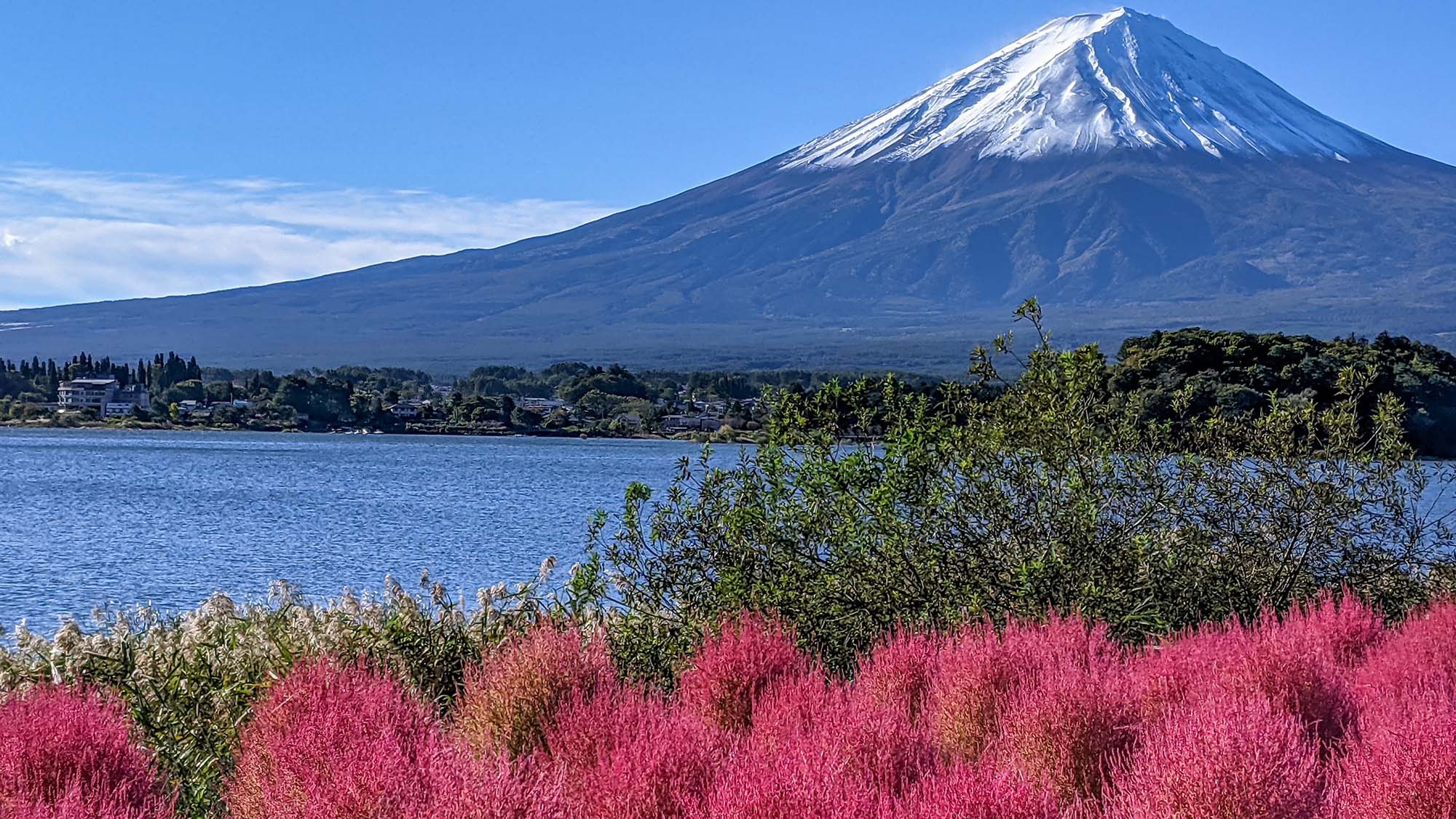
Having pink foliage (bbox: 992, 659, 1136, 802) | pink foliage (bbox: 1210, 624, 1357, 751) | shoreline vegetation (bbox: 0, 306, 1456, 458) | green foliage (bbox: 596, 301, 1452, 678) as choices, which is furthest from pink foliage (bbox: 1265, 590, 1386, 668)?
shoreline vegetation (bbox: 0, 306, 1456, 458)

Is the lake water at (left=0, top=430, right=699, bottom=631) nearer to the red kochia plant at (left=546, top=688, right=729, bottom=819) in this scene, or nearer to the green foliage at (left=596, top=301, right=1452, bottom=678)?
the green foliage at (left=596, top=301, right=1452, bottom=678)

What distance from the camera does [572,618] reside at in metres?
9.66

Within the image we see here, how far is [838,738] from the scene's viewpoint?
563cm

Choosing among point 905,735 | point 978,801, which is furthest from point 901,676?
point 978,801

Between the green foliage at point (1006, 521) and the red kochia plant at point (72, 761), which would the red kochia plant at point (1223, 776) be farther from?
the green foliage at point (1006, 521)

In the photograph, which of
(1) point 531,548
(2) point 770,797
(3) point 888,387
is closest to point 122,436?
(1) point 531,548

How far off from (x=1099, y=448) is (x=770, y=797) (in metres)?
7.19

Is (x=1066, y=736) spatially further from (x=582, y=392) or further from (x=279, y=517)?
(x=582, y=392)

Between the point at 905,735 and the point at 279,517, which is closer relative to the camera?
the point at 905,735

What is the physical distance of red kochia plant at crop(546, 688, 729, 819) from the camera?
197 inches

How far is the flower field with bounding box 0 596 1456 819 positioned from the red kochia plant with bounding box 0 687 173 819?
1 centimetres

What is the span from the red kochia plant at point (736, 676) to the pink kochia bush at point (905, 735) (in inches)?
0.5

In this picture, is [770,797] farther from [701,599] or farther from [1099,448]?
[1099,448]

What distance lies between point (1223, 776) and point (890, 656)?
2.84 meters
